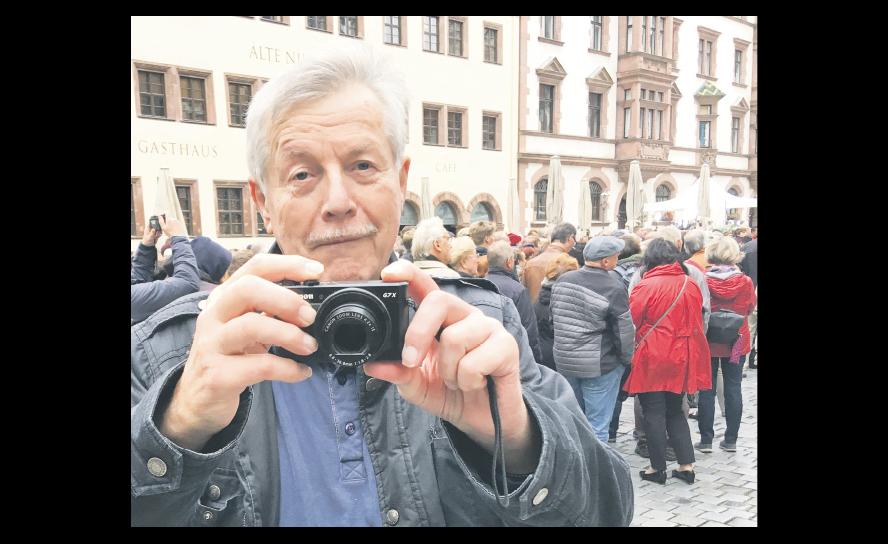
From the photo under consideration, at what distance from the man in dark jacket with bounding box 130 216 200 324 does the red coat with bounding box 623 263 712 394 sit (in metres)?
3.05

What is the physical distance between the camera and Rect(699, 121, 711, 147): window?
1456cm

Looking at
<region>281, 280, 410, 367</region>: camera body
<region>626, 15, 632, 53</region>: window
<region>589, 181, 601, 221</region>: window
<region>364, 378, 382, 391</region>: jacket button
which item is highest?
<region>626, 15, 632, 53</region>: window

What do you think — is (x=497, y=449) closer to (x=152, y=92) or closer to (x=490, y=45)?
(x=152, y=92)

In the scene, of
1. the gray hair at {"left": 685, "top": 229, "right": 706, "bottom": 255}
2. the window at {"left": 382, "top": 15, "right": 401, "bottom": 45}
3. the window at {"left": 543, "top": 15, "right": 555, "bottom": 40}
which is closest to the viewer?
the window at {"left": 382, "top": 15, "right": 401, "bottom": 45}

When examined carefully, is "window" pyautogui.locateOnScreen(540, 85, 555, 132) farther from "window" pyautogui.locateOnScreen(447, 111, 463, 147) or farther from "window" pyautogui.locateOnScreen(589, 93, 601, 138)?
"window" pyautogui.locateOnScreen(447, 111, 463, 147)

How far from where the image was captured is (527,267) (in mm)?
5168

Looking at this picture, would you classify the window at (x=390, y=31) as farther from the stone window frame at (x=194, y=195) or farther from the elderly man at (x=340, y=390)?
the stone window frame at (x=194, y=195)

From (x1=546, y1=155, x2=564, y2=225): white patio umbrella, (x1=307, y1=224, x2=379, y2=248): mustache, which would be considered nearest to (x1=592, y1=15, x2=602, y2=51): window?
(x1=546, y1=155, x2=564, y2=225): white patio umbrella

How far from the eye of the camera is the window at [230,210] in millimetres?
10830

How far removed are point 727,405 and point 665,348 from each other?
1.30m

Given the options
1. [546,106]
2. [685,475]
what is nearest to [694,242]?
[685,475]

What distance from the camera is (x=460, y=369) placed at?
3.80 ft
